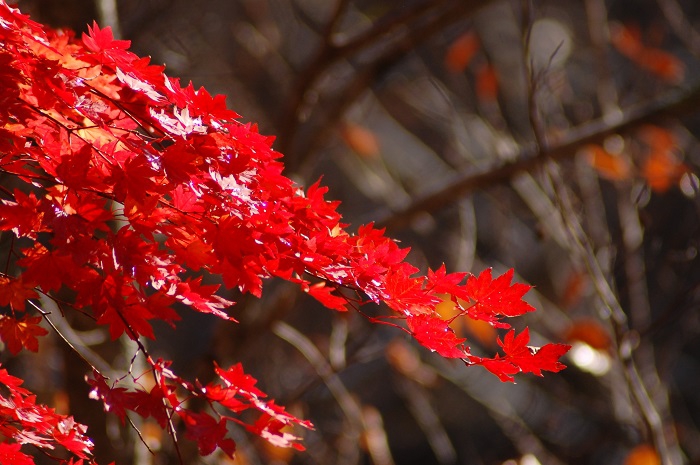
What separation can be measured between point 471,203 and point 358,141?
903 mm

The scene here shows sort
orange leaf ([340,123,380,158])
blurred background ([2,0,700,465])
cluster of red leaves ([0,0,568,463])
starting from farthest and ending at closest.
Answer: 1. orange leaf ([340,123,380,158])
2. blurred background ([2,0,700,465])
3. cluster of red leaves ([0,0,568,463])

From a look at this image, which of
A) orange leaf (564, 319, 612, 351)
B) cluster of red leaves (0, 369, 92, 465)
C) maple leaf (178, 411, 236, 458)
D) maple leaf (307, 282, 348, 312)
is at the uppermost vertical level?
orange leaf (564, 319, 612, 351)

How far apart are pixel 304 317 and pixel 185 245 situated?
242 inches

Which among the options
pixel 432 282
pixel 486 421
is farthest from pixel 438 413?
pixel 432 282

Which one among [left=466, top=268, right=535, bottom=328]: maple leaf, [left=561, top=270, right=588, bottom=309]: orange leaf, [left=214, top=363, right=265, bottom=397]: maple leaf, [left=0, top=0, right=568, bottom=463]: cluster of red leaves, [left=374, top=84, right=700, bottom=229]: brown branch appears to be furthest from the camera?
[left=561, top=270, right=588, bottom=309]: orange leaf

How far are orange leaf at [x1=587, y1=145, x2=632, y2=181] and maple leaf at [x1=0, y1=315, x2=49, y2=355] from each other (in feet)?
9.75

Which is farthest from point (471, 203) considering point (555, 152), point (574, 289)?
point (555, 152)

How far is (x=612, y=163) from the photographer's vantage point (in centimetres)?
381

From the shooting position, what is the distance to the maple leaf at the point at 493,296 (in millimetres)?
1160

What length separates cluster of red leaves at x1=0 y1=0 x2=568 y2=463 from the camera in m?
1.06

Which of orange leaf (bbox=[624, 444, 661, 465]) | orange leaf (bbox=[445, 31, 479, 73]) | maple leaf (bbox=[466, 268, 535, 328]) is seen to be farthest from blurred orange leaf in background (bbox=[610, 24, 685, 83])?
maple leaf (bbox=[466, 268, 535, 328])

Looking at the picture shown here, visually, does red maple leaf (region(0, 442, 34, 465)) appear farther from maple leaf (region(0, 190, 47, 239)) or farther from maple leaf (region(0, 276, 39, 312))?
maple leaf (region(0, 190, 47, 239))

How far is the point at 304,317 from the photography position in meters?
7.23

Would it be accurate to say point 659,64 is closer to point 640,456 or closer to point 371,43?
point 640,456
